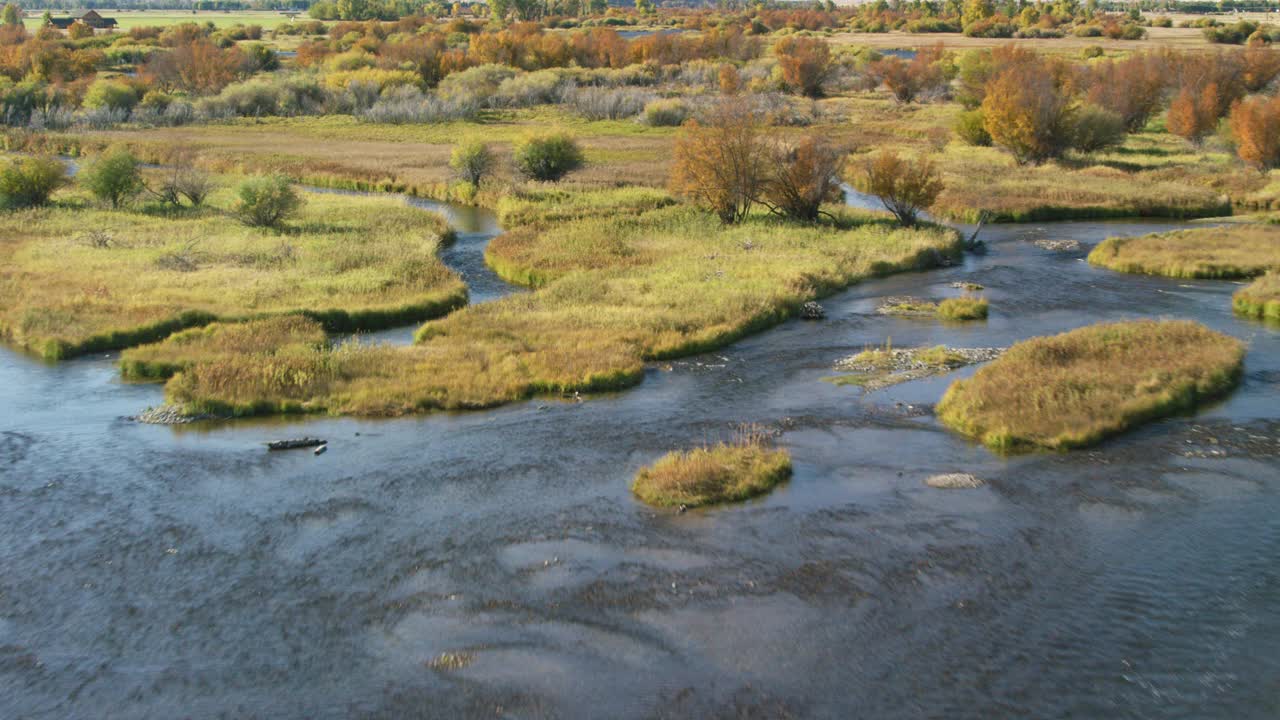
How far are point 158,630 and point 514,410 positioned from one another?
439 inches

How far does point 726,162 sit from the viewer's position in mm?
47438

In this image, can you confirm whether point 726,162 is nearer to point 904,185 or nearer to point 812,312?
point 904,185

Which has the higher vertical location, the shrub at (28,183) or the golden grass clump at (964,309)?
the shrub at (28,183)

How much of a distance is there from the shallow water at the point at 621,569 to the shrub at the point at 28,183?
85.1ft

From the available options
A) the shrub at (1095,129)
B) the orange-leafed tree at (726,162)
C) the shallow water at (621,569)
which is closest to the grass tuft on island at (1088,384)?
the shallow water at (621,569)

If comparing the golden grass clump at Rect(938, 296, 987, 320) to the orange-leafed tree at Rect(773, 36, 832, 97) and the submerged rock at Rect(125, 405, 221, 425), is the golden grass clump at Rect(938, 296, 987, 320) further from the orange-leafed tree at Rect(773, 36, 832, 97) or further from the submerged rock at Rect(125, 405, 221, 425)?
the orange-leafed tree at Rect(773, 36, 832, 97)

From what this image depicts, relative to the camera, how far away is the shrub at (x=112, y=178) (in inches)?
1934

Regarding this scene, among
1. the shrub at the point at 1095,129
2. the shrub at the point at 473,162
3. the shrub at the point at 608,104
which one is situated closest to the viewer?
the shrub at the point at 473,162

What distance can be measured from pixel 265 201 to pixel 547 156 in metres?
17.2

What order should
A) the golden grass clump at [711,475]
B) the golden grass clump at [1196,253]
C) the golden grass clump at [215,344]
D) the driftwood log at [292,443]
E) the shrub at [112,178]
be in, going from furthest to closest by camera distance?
the shrub at [112,178]
the golden grass clump at [1196,253]
the golden grass clump at [215,344]
the driftwood log at [292,443]
the golden grass clump at [711,475]

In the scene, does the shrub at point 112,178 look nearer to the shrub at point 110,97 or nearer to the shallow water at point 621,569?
the shallow water at point 621,569

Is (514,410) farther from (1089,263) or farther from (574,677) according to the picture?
(1089,263)

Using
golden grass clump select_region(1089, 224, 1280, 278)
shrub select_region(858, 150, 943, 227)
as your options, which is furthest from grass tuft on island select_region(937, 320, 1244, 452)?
shrub select_region(858, 150, 943, 227)

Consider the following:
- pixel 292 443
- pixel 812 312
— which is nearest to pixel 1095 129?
pixel 812 312
